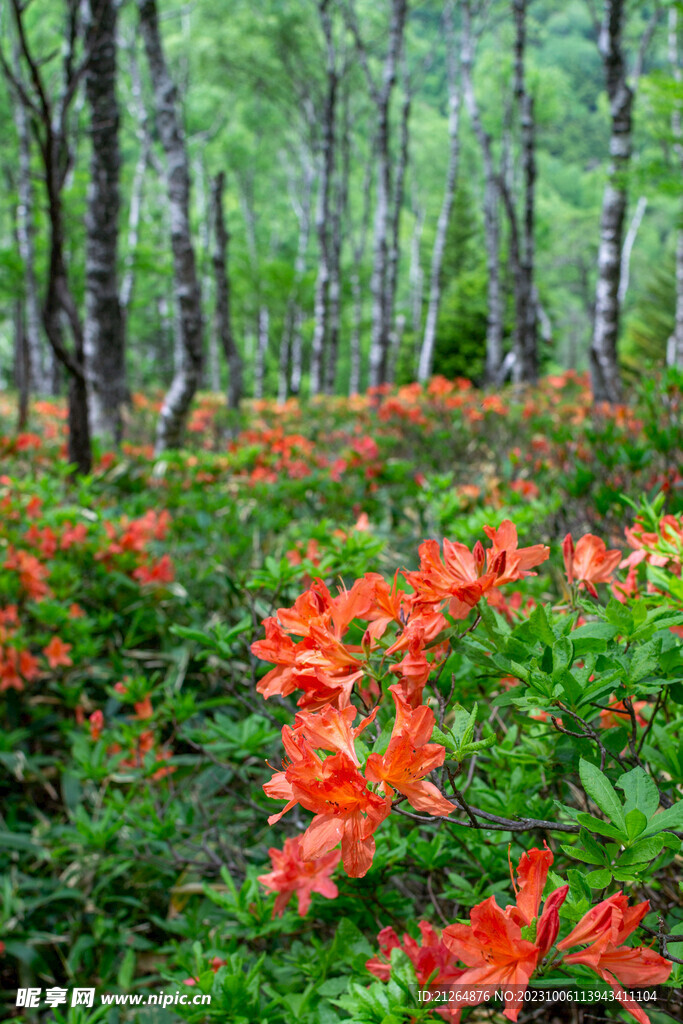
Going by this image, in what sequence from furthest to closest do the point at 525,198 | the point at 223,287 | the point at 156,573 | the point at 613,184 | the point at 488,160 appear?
1. the point at 488,160
2. the point at 525,198
3. the point at 223,287
4. the point at 613,184
5. the point at 156,573

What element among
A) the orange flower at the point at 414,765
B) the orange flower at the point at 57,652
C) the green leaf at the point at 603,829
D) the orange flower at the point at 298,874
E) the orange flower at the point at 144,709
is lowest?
the orange flower at the point at 144,709

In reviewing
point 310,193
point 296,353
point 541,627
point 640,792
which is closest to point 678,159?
point 310,193

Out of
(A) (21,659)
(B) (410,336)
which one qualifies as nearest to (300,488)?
(A) (21,659)

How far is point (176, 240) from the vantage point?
549 cm

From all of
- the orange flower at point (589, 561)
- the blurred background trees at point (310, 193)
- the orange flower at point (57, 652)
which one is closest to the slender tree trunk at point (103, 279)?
the blurred background trees at point (310, 193)

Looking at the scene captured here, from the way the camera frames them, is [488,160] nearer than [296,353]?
Yes

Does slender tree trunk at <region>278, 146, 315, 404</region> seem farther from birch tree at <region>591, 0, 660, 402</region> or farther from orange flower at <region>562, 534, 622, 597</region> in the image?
orange flower at <region>562, 534, 622, 597</region>

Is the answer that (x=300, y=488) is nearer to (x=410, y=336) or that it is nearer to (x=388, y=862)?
(x=388, y=862)

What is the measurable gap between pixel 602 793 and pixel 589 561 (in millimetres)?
371

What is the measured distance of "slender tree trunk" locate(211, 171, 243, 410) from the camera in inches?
302

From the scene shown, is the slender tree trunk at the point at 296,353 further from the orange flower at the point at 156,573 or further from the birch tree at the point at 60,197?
the orange flower at the point at 156,573

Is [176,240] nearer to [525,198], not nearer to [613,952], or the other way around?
[525,198]

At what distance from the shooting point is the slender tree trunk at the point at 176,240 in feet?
17.2

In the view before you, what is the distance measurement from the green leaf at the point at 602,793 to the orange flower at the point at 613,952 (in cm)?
7
